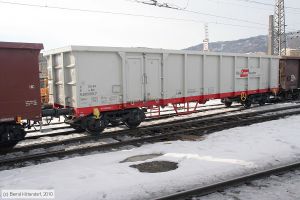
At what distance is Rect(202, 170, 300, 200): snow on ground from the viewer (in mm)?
5898

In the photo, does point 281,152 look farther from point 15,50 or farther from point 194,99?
point 15,50

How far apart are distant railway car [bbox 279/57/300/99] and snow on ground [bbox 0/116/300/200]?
11044 millimetres

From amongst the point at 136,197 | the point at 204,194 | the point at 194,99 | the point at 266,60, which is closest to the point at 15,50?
the point at 136,197

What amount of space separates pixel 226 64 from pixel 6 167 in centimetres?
1187

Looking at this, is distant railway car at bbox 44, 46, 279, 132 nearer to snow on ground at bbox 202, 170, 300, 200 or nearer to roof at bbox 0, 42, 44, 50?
roof at bbox 0, 42, 44, 50

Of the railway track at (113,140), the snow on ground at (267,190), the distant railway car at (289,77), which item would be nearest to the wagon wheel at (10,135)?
the railway track at (113,140)

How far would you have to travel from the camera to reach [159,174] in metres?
7.18

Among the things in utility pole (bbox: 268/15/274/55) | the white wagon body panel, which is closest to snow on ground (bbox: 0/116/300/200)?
the white wagon body panel

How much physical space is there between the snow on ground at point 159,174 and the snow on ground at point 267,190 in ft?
2.13

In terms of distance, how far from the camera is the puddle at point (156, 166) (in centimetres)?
756

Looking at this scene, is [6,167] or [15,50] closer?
[6,167]

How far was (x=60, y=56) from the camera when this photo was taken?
11.9 m

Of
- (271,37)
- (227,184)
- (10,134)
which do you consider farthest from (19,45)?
(271,37)

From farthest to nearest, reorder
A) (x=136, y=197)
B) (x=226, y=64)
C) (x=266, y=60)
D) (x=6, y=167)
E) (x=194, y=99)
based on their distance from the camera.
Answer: (x=266, y=60), (x=226, y=64), (x=194, y=99), (x=6, y=167), (x=136, y=197)
